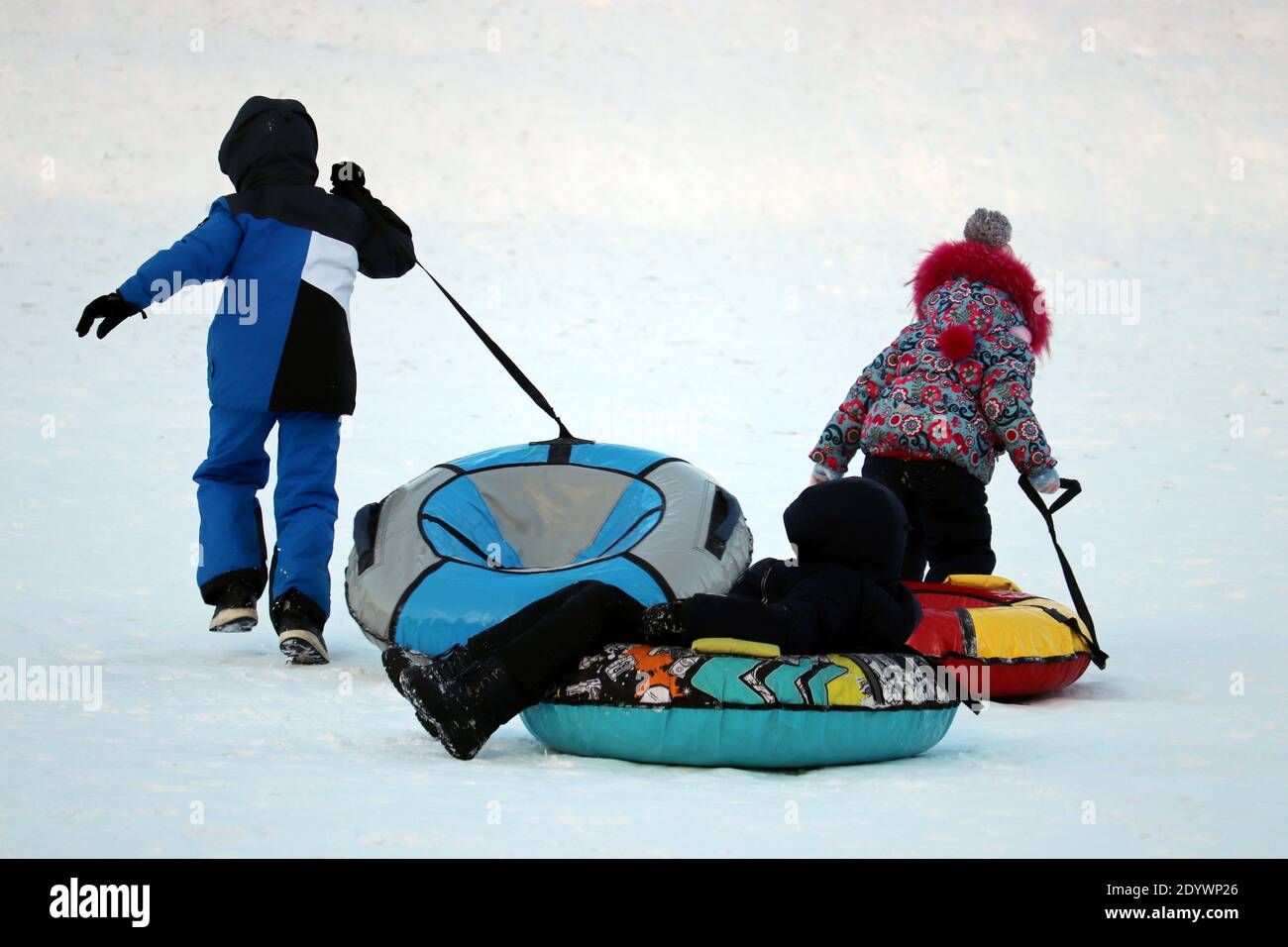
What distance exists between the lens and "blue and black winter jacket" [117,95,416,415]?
4.13 m

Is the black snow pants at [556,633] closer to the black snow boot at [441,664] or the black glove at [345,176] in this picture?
the black snow boot at [441,664]

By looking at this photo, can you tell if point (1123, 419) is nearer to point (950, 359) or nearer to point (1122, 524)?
point (1122, 524)

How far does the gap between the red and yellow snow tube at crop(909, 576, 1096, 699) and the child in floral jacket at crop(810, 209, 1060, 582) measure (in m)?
0.38

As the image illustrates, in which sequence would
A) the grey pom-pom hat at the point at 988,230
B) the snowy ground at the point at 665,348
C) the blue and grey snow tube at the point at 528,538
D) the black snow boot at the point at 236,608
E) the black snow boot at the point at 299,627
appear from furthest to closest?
the grey pom-pom hat at the point at 988,230 < the black snow boot at the point at 236,608 < the black snow boot at the point at 299,627 < the blue and grey snow tube at the point at 528,538 < the snowy ground at the point at 665,348

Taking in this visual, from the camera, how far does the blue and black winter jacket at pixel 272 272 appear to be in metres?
4.13

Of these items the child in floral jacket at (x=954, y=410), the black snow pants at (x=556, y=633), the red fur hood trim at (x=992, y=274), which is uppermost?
the red fur hood trim at (x=992, y=274)

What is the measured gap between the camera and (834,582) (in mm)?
3025

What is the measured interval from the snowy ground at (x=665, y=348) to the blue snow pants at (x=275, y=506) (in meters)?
0.22

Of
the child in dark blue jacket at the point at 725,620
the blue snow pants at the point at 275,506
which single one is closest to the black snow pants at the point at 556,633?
the child in dark blue jacket at the point at 725,620

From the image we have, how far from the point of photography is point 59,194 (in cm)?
1215

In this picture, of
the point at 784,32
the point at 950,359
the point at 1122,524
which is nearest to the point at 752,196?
the point at 784,32

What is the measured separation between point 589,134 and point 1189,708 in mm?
10858

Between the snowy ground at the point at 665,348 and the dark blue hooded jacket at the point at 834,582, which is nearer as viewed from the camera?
the snowy ground at the point at 665,348

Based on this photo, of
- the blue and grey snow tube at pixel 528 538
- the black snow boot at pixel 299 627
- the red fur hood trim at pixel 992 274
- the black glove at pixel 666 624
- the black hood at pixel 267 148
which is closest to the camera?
the black glove at pixel 666 624
